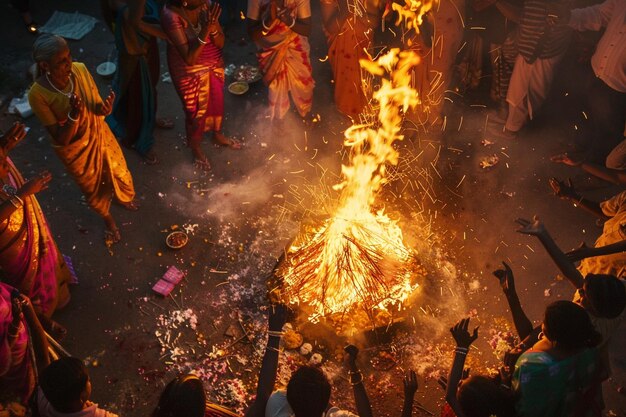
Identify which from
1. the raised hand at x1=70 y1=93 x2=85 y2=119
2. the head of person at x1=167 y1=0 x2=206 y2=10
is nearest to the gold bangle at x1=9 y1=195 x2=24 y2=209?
the raised hand at x1=70 y1=93 x2=85 y2=119

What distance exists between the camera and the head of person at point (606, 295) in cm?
384

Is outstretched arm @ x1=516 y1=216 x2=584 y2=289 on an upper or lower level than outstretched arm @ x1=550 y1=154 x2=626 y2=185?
upper

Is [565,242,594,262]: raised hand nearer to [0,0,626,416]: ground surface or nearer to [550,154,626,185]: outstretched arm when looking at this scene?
[0,0,626,416]: ground surface

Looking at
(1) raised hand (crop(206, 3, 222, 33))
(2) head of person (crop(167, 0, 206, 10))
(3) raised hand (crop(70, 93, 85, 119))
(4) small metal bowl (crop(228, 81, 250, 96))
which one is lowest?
(4) small metal bowl (crop(228, 81, 250, 96))

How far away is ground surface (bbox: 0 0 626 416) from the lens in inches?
212

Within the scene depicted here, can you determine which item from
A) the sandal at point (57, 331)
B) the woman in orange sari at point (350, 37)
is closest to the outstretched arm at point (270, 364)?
the sandal at point (57, 331)

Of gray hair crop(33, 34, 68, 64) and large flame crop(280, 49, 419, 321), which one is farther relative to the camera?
large flame crop(280, 49, 419, 321)

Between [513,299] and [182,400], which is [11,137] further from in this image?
[513,299]

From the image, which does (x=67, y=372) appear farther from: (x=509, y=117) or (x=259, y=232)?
(x=509, y=117)

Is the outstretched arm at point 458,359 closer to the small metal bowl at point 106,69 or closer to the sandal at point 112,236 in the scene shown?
the sandal at point 112,236

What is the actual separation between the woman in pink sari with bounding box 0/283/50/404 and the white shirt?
24.1 ft

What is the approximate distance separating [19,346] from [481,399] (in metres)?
3.70

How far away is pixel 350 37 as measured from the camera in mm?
7219

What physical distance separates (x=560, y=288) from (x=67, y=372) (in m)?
5.38
